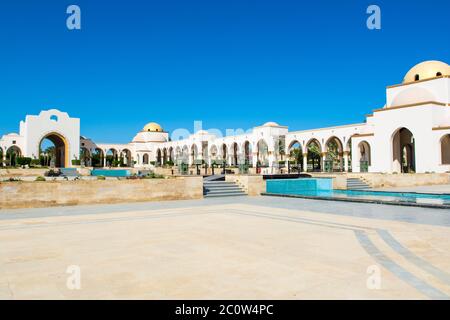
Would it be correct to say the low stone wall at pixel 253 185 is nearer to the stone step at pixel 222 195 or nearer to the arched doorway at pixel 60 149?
the stone step at pixel 222 195

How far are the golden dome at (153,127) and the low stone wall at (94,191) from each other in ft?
202

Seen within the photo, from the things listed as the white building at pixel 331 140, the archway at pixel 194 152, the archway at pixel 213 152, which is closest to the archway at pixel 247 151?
the white building at pixel 331 140

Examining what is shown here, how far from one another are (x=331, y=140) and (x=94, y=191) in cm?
4016

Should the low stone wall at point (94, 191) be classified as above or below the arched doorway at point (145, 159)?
below

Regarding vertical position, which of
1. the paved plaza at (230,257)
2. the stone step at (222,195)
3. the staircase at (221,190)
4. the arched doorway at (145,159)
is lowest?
the paved plaza at (230,257)

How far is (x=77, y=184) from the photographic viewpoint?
39.5 feet

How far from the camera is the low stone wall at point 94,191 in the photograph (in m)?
11.2

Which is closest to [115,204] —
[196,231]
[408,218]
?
[196,231]

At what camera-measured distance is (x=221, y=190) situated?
15461 millimetres

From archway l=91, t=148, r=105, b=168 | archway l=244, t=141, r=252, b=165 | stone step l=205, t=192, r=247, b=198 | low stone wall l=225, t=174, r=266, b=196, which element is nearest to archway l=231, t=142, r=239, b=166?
archway l=244, t=141, r=252, b=165

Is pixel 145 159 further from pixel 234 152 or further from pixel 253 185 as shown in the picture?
pixel 253 185

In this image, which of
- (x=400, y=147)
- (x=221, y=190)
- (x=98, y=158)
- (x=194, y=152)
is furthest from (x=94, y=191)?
(x=98, y=158)
